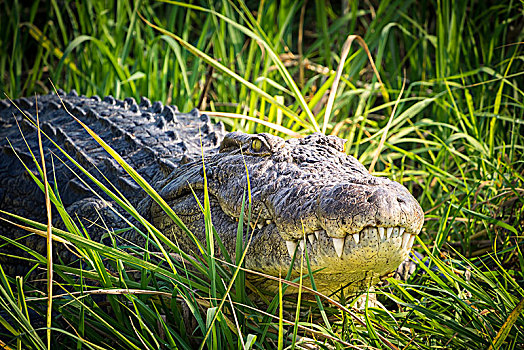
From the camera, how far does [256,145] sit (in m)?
2.14

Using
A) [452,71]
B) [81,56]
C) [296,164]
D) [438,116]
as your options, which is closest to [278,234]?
[296,164]

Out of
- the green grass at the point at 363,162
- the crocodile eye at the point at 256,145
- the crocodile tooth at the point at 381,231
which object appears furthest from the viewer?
the crocodile eye at the point at 256,145

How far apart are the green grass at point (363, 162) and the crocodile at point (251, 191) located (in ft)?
0.37

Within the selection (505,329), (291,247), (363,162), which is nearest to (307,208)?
(291,247)

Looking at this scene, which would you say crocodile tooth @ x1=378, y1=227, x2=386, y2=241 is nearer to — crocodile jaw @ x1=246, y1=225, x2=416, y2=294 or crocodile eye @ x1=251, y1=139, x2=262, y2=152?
crocodile jaw @ x1=246, y1=225, x2=416, y2=294

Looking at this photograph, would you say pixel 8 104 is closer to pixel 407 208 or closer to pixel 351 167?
pixel 351 167

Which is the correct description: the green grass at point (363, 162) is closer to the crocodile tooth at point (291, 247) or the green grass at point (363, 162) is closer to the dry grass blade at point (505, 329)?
the dry grass blade at point (505, 329)

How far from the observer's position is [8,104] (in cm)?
391

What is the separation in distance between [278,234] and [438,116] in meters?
2.68

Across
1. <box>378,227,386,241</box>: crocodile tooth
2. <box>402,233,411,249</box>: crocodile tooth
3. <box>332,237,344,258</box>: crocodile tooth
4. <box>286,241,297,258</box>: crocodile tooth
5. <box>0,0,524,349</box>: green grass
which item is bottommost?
<box>0,0,524,349</box>: green grass

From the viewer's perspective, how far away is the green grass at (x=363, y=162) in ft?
5.61

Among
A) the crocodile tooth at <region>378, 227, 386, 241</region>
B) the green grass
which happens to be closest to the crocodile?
the crocodile tooth at <region>378, 227, 386, 241</region>

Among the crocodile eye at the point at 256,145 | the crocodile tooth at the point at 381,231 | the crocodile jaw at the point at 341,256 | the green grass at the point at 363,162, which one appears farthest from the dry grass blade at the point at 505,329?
the crocodile eye at the point at 256,145

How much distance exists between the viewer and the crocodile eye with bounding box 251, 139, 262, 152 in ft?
6.98
